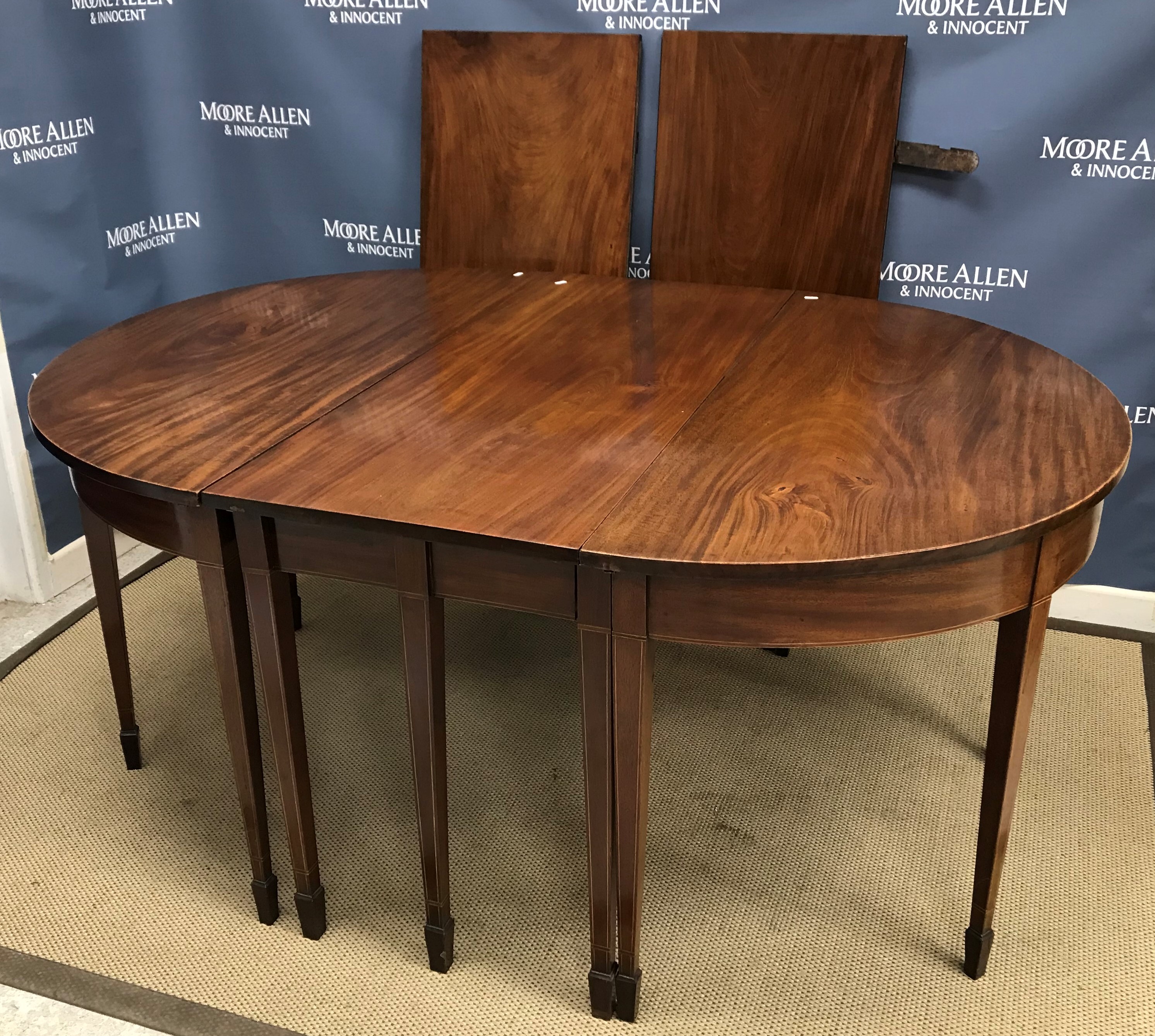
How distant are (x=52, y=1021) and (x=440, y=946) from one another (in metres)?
0.52

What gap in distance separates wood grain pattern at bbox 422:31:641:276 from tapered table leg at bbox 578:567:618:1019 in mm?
1150

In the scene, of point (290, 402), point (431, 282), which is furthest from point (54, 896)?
point (431, 282)

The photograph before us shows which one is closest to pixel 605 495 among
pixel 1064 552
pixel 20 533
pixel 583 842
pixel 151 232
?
pixel 1064 552

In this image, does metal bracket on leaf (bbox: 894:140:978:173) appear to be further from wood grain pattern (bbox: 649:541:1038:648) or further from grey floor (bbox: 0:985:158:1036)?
grey floor (bbox: 0:985:158:1036)

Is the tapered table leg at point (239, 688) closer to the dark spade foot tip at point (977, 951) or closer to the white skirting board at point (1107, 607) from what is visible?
the dark spade foot tip at point (977, 951)

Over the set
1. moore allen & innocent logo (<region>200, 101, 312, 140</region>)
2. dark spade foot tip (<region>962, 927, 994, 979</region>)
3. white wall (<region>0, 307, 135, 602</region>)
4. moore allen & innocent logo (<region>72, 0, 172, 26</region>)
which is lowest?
dark spade foot tip (<region>962, 927, 994, 979</region>)

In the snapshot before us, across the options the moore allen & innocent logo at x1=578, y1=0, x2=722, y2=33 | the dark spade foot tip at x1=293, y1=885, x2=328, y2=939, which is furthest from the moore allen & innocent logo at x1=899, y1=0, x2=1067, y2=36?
the dark spade foot tip at x1=293, y1=885, x2=328, y2=939

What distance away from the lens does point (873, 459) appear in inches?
50.7

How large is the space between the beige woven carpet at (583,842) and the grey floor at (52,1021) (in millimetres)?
65

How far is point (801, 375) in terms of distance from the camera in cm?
155

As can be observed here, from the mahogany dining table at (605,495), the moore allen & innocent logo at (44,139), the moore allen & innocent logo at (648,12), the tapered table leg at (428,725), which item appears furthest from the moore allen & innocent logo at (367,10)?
the tapered table leg at (428,725)

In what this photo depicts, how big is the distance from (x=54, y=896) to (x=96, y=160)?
1571 millimetres

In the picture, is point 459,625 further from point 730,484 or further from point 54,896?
point 730,484

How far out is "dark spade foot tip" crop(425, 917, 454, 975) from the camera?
1495 mm
